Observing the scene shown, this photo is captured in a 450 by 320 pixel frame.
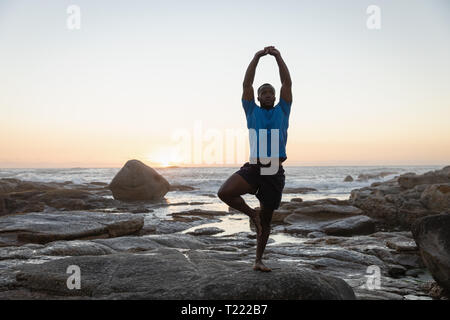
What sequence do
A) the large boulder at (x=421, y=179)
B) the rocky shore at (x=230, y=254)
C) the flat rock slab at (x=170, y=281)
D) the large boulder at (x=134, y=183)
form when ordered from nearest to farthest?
1. the flat rock slab at (x=170, y=281)
2. the rocky shore at (x=230, y=254)
3. the large boulder at (x=421, y=179)
4. the large boulder at (x=134, y=183)

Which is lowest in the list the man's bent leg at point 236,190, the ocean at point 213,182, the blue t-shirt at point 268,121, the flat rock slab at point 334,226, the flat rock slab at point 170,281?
the ocean at point 213,182

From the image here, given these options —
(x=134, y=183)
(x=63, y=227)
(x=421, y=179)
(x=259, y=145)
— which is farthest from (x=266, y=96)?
(x=134, y=183)

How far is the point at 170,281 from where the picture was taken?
514 cm

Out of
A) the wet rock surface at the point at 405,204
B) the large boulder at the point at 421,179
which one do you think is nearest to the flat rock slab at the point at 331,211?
the wet rock surface at the point at 405,204

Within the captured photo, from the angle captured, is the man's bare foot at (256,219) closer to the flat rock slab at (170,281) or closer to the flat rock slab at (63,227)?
the flat rock slab at (170,281)

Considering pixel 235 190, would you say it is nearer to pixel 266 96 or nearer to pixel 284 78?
pixel 266 96

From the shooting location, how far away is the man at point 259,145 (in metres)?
5.15

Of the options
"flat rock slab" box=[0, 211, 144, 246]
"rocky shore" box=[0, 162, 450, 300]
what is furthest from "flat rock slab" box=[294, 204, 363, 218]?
"flat rock slab" box=[0, 211, 144, 246]

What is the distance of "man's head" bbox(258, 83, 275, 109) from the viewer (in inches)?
207

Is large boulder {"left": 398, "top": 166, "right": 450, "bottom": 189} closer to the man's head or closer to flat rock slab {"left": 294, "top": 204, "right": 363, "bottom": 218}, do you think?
flat rock slab {"left": 294, "top": 204, "right": 363, "bottom": 218}

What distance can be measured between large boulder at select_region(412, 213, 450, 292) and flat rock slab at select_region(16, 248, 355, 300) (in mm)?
2269
